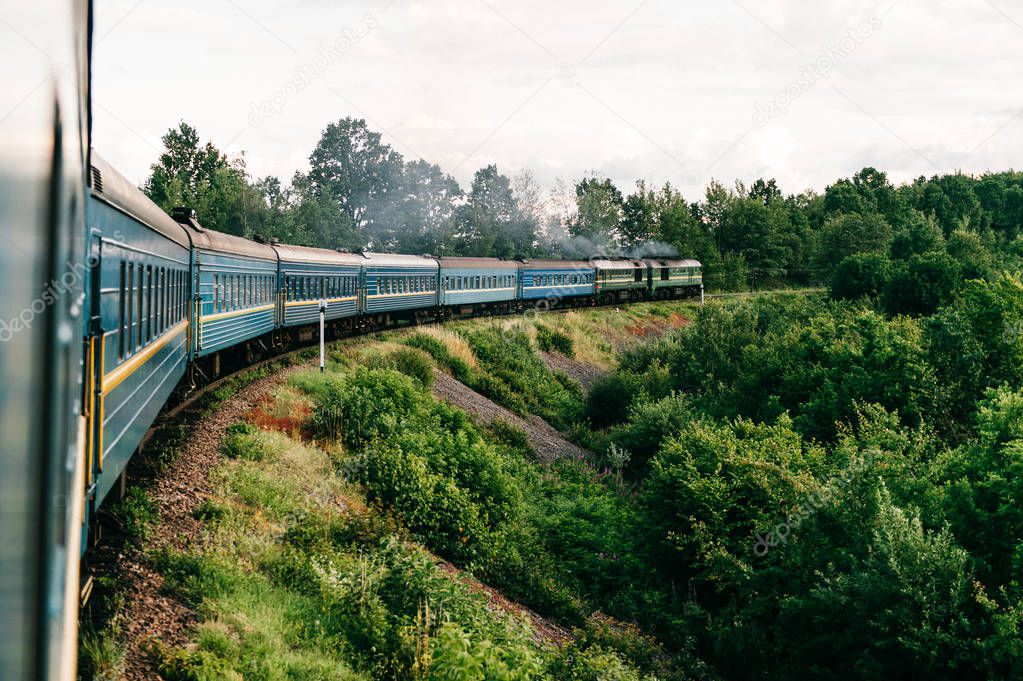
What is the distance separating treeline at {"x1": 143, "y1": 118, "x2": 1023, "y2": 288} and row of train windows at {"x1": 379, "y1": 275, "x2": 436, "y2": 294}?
30.2m

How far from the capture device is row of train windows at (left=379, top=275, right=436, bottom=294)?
3018 cm

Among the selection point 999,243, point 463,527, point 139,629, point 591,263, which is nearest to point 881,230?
point 999,243

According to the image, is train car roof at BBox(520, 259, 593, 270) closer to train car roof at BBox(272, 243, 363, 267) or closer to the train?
train car roof at BBox(272, 243, 363, 267)

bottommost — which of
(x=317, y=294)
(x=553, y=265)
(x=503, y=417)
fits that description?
(x=503, y=417)

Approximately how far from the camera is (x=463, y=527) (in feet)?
46.6

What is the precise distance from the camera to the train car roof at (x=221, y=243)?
48.0 ft

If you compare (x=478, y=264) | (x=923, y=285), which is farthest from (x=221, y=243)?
(x=923, y=285)

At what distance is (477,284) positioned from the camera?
129 feet

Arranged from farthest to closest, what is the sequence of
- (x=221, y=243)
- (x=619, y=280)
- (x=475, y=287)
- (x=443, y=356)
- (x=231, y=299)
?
1. (x=619, y=280)
2. (x=475, y=287)
3. (x=443, y=356)
4. (x=231, y=299)
5. (x=221, y=243)

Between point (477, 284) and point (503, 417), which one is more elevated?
point (477, 284)

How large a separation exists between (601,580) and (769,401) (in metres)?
9.84

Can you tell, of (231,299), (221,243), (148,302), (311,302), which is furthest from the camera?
(311,302)

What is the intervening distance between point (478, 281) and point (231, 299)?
23.0 meters

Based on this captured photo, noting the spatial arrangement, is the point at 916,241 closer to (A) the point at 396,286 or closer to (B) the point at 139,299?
(A) the point at 396,286
